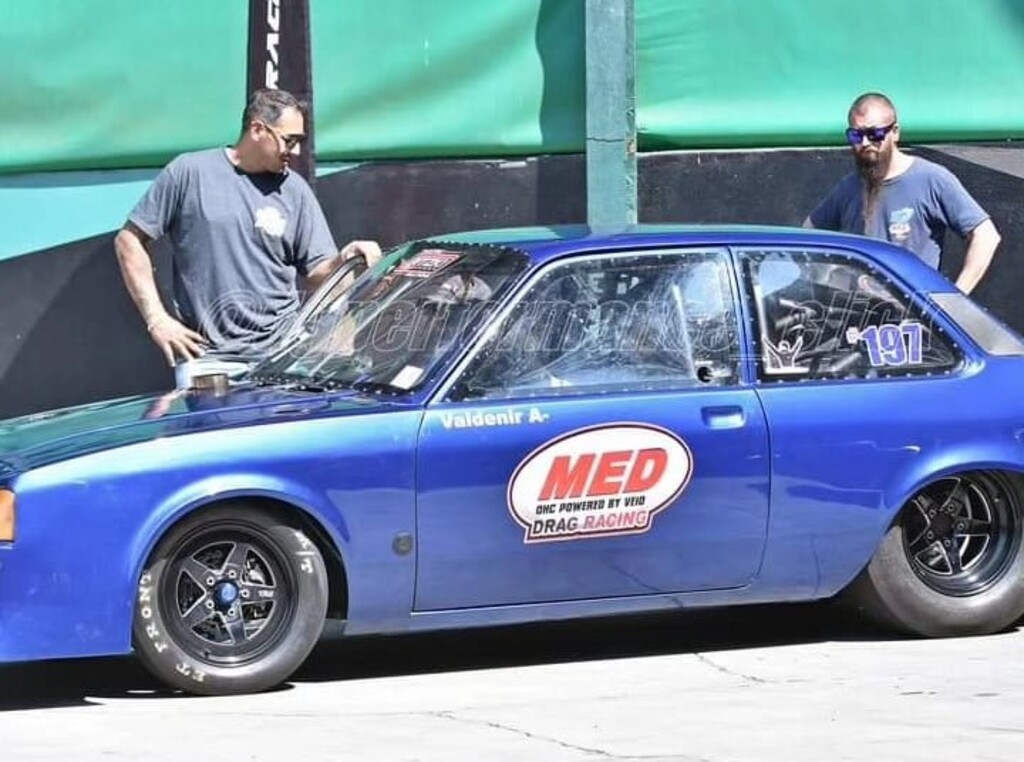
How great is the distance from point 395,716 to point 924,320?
2.41 m

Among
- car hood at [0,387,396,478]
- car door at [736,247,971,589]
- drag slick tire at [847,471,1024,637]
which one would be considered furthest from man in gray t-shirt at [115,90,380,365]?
drag slick tire at [847,471,1024,637]

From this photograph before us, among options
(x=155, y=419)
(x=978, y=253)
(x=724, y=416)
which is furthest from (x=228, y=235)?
(x=978, y=253)

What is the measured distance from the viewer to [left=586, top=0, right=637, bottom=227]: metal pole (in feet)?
35.1

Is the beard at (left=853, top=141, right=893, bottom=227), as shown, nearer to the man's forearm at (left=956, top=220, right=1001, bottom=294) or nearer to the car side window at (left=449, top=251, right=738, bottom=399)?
the man's forearm at (left=956, top=220, right=1001, bottom=294)

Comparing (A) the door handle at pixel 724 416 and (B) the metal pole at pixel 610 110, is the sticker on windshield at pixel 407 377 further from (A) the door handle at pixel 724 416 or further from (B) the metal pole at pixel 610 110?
(B) the metal pole at pixel 610 110

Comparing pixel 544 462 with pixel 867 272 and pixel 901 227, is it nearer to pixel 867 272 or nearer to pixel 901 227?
pixel 867 272

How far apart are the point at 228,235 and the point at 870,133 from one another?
104 inches

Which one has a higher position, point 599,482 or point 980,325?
point 980,325

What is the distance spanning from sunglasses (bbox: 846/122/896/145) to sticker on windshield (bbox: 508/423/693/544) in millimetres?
2477

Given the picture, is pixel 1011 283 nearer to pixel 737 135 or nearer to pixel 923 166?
pixel 737 135

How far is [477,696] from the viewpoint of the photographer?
6.85m

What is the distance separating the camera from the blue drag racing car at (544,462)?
661 centimetres

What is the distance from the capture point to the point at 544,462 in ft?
22.8

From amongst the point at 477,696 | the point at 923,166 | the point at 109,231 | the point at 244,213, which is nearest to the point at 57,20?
the point at 109,231
